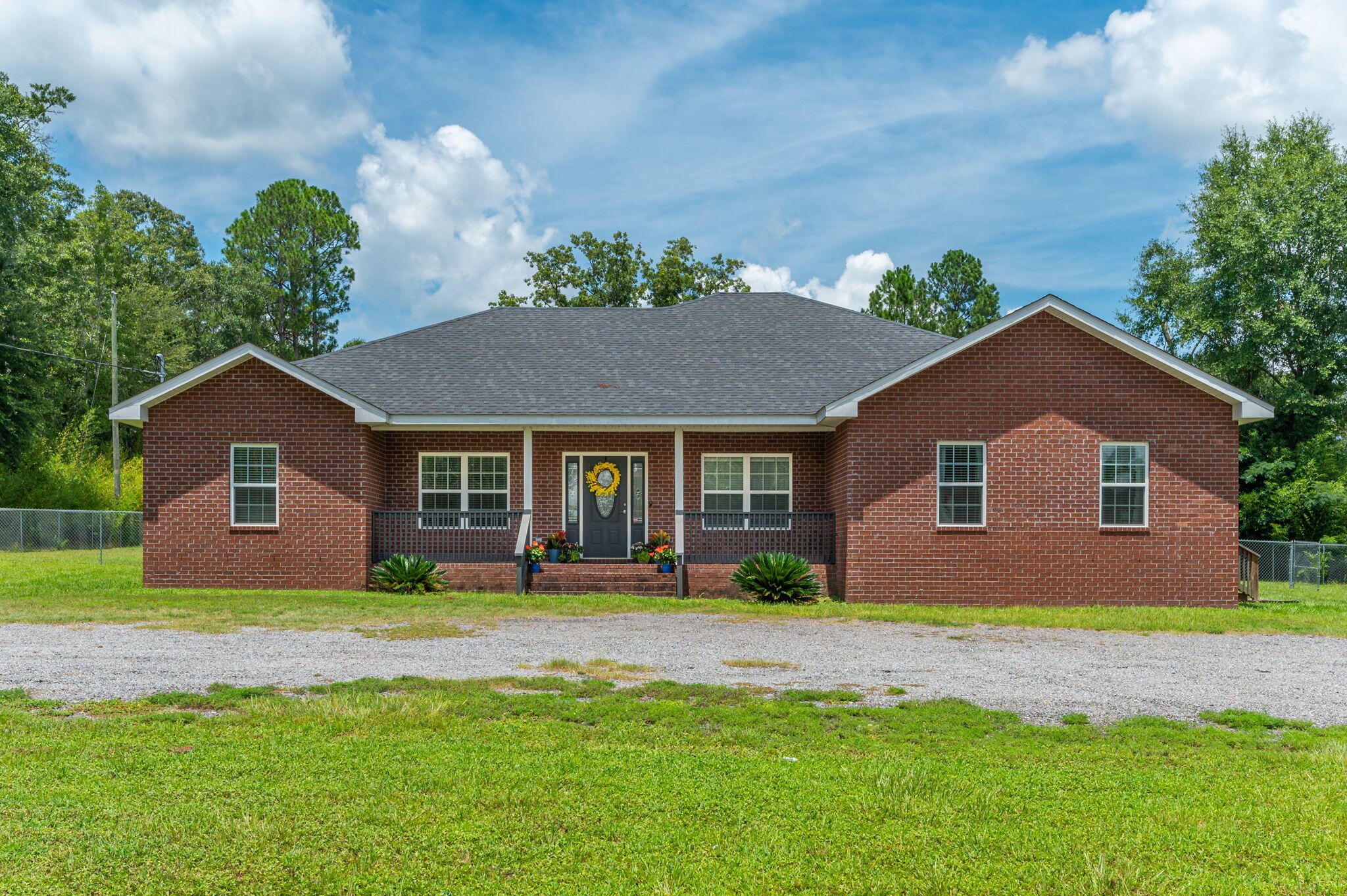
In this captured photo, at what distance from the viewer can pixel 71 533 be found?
101ft

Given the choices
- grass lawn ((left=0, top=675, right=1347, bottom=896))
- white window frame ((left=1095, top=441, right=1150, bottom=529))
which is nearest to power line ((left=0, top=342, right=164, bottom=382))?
grass lawn ((left=0, top=675, right=1347, bottom=896))

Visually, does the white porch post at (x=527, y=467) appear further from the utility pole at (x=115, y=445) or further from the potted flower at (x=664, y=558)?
the utility pole at (x=115, y=445)

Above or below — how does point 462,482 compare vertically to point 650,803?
above

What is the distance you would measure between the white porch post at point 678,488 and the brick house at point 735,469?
0.14 feet

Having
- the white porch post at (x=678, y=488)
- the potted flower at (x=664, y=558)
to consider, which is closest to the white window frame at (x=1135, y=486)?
the white porch post at (x=678, y=488)

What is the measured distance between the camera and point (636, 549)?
18.7 meters

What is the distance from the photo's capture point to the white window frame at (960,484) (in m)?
17.0

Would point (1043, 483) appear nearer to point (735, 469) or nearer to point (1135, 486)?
point (1135, 486)

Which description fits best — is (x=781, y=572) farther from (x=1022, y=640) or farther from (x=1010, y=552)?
(x=1022, y=640)

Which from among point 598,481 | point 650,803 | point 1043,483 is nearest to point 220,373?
point 598,481

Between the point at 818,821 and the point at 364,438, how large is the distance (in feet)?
48.6

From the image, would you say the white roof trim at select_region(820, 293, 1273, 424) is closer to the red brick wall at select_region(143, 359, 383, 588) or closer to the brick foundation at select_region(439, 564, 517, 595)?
the brick foundation at select_region(439, 564, 517, 595)

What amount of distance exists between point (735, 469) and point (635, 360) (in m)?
3.44

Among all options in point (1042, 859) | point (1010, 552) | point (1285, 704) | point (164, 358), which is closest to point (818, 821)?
point (1042, 859)
